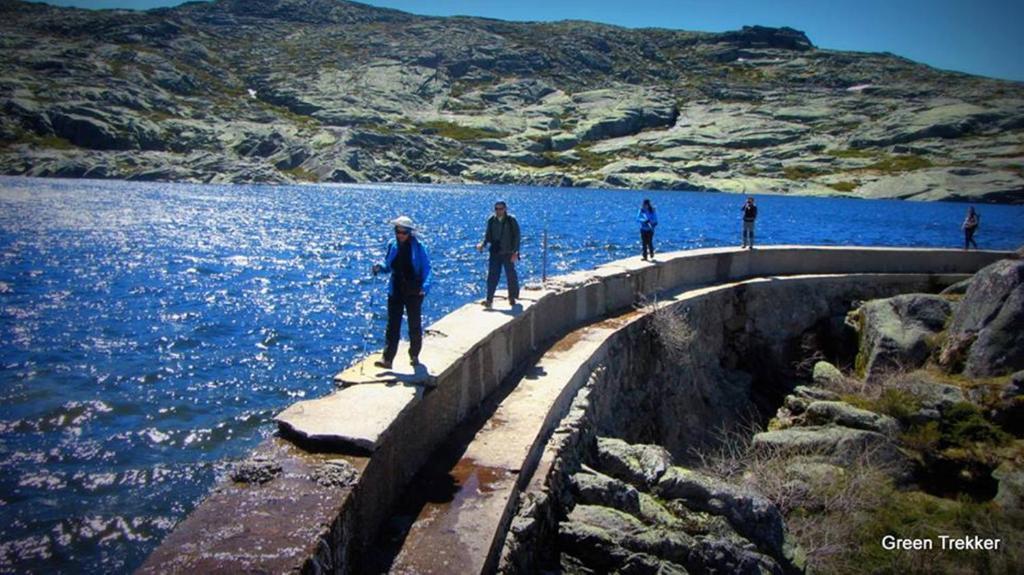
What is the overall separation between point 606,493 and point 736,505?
1.39 metres

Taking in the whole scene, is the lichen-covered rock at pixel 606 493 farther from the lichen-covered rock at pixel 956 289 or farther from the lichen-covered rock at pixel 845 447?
the lichen-covered rock at pixel 956 289

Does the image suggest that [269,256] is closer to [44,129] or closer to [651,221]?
[651,221]

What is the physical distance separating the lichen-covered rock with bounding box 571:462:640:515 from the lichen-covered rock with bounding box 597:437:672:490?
455 mm

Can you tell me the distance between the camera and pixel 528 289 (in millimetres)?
11977

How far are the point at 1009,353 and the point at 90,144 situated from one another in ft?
360

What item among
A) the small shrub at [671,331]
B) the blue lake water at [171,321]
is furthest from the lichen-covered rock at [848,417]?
the blue lake water at [171,321]

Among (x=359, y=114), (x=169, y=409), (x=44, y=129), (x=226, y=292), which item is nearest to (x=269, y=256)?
(x=226, y=292)

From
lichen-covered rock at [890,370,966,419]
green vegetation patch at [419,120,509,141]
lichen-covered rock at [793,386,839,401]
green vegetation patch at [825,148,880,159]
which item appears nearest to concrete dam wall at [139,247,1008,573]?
lichen-covered rock at [793,386,839,401]

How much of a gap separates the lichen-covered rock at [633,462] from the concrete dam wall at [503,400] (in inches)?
23.3

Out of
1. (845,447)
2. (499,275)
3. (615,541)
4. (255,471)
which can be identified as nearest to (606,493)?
(615,541)

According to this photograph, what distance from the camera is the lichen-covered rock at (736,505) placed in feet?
21.7

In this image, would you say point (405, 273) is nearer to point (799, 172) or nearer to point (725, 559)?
point (725, 559)

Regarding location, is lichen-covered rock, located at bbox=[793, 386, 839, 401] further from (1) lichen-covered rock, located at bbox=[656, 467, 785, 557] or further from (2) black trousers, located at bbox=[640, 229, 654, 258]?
(1) lichen-covered rock, located at bbox=[656, 467, 785, 557]

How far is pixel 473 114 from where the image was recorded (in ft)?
495
